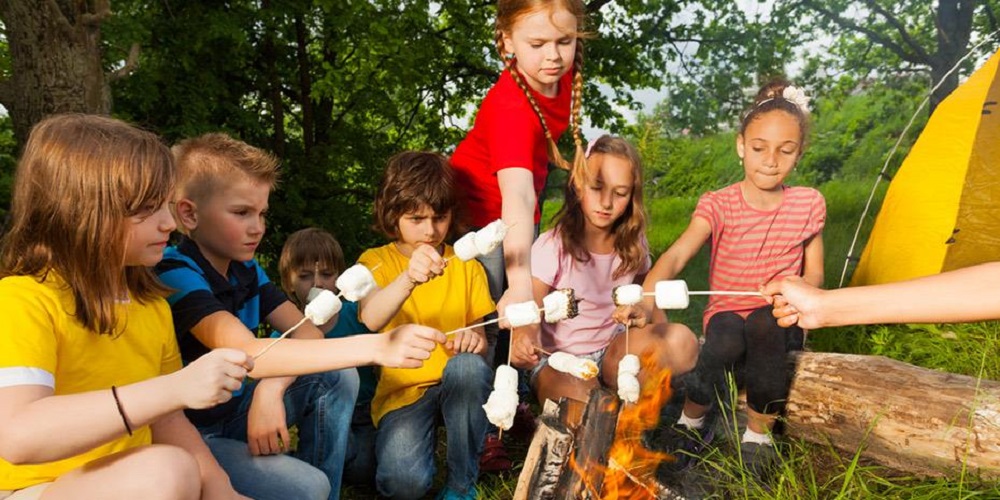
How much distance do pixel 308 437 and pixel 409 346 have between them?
0.82 m

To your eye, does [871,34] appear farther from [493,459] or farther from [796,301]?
[493,459]

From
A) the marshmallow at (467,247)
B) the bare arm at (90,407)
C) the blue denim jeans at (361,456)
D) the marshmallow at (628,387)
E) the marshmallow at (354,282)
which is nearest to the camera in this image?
the bare arm at (90,407)

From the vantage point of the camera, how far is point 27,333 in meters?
1.66

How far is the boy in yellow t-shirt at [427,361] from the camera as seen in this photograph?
9.41 ft

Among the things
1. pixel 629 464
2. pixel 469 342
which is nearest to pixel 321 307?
pixel 469 342

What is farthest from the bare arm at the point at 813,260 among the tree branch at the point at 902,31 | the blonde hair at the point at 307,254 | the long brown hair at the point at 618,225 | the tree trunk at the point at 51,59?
the tree trunk at the point at 51,59

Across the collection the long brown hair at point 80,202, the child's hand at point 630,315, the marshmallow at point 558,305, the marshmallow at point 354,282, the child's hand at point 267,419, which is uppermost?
the long brown hair at point 80,202

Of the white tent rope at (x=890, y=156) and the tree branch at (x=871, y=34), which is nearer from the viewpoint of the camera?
the white tent rope at (x=890, y=156)

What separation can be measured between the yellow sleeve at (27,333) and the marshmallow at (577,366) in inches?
56.0

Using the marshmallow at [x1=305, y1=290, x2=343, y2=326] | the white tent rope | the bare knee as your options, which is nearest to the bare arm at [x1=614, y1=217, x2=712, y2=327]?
the marshmallow at [x1=305, y1=290, x2=343, y2=326]

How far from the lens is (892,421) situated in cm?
318

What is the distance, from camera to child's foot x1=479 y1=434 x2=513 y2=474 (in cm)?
318

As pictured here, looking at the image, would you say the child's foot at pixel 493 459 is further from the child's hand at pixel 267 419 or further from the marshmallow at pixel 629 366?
the child's hand at pixel 267 419

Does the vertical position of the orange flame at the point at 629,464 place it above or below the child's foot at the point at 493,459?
above
